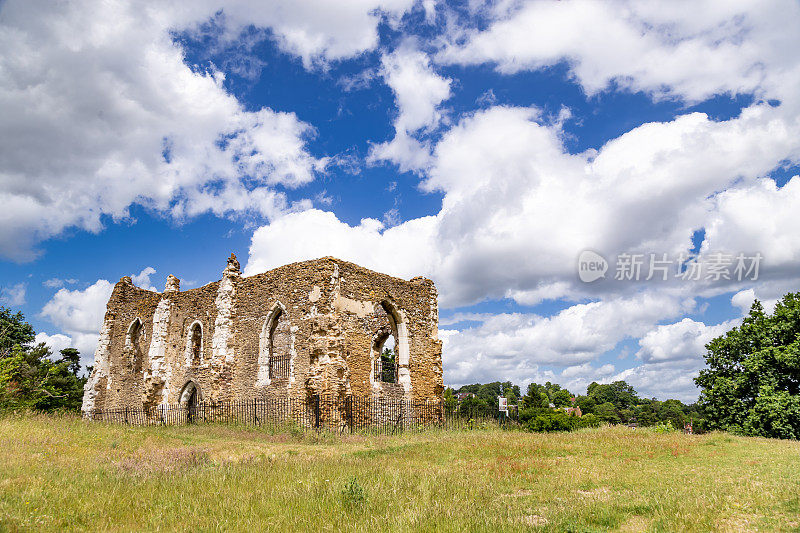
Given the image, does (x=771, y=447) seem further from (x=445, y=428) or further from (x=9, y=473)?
(x=9, y=473)

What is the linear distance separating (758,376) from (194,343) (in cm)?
2688

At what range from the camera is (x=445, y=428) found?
21234mm

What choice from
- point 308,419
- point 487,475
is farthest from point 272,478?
point 308,419

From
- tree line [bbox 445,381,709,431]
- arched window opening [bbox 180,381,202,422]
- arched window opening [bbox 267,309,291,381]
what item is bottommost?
tree line [bbox 445,381,709,431]

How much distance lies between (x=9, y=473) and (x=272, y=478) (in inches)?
187

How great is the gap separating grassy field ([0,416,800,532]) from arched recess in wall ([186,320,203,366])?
11.4 metres

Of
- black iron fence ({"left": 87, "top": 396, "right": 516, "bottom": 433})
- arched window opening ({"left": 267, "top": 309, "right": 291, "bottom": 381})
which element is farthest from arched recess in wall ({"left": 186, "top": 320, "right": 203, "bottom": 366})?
arched window opening ({"left": 267, "top": 309, "right": 291, "bottom": 381})

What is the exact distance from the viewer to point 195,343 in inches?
1048

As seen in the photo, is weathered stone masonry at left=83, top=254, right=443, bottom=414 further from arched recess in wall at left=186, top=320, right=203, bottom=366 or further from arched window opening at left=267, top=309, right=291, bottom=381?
arched window opening at left=267, top=309, right=291, bottom=381

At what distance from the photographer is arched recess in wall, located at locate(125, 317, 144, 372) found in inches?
1196

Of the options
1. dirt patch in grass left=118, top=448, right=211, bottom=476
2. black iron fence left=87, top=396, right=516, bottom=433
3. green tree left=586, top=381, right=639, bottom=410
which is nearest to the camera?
dirt patch in grass left=118, top=448, right=211, bottom=476

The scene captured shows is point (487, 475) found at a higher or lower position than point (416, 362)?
lower

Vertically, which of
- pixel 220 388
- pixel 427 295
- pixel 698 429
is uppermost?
pixel 427 295

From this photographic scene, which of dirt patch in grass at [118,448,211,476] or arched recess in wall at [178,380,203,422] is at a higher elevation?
arched recess in wall at [178,380,203,422]
